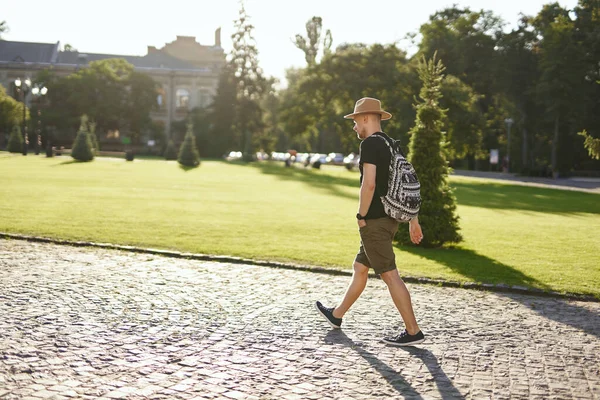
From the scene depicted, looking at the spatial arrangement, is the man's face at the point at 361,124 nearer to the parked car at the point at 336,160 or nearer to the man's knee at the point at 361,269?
the man's knee at the point at 361,269

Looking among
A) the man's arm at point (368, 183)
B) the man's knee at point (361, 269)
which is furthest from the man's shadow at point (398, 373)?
the man's arm at point (368, 183)

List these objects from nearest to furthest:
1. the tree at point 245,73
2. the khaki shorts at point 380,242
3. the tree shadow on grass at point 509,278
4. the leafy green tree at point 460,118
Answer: the khaki shorts at point 380,242, the tree shadow on grass at point 509,278, the leafy green tree at point 460,118, the tree at point 245,73

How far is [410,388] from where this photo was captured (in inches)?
186

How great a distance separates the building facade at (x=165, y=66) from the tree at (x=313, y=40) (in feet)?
53.9

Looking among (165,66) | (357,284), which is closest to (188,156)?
(357,284)

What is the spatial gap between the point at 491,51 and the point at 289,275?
2177 inches

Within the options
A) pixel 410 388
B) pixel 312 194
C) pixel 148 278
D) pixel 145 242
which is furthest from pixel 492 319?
pixel 312 194

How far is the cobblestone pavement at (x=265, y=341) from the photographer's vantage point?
4.68 m

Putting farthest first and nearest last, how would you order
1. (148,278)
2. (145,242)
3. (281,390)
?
(145,242) → (148,278) → (281,390)

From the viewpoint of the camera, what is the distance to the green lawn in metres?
10.5

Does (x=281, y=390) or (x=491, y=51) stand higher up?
(x=491, y=51)

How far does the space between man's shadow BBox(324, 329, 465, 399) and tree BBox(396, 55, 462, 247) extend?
6539 millimetres

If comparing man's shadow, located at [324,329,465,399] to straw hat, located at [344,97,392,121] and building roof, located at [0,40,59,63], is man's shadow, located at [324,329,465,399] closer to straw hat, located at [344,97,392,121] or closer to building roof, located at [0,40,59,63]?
straw hat, located at [344,97,392,121]

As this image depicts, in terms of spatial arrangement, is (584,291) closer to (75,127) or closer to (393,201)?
(393,201)
